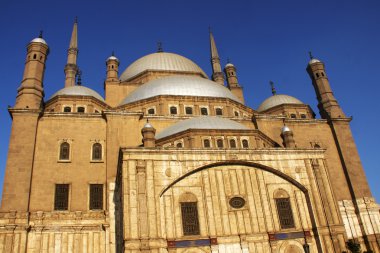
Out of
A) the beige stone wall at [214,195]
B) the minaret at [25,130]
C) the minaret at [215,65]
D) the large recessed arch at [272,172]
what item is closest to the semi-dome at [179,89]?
the minaret at [25,130]

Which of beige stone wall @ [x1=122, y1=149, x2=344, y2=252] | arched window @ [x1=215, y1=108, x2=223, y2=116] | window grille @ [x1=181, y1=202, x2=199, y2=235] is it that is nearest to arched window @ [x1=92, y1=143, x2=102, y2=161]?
beige stone wall @ [x1=122, y1=149, x2=344, y2=252]

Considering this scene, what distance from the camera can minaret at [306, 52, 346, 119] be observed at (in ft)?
84.3

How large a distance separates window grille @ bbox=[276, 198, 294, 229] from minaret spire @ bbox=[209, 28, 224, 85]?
19761mm

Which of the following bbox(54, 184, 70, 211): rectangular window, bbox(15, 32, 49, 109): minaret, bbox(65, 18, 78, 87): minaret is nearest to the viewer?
bbox(54, 184, 70, 211): rectangular window

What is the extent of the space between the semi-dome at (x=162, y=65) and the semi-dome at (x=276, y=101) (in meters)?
7.07

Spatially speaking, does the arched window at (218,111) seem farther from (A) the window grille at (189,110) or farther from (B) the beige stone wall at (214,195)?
(B) the beige stone wall at (214,195)

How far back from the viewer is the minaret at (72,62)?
31.4 m

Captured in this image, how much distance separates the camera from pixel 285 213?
16.0 m

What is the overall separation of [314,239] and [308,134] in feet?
33.7

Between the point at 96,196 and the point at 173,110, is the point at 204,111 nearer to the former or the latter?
the point at 173,110

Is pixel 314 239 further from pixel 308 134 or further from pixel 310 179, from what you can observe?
pixel 308 134

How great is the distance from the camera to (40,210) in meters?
17.6

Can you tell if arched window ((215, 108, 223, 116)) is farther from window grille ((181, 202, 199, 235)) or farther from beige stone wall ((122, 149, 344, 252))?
window grille ((181, 202, 199, 235))

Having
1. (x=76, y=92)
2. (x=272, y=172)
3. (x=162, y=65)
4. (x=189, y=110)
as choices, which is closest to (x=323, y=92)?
(x=189, y=110)
